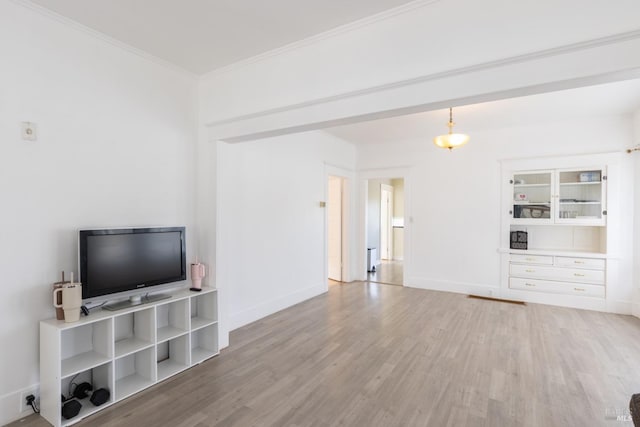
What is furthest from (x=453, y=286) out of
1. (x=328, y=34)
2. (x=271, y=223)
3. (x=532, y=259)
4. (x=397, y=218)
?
(x=328, y=34)

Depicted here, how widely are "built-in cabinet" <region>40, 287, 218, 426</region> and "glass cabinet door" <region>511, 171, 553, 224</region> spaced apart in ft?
15.9

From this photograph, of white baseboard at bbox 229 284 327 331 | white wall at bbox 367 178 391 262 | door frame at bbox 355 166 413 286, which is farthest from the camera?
white wall at bbox 367 178 391 262

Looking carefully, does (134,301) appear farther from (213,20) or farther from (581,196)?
(581,196)

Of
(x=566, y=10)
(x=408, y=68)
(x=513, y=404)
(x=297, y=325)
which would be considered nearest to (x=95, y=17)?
(x=408, y=68)

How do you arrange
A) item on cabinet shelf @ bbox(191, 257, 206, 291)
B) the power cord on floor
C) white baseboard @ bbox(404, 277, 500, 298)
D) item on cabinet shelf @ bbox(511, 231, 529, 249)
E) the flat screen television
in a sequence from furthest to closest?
white baseboard @ bbox(404, 277, 500, 298) < item on cabinet shelf @ bbox(511, 231, 529, 249) < item on cabinet shelf @ bbox(191, 257, 206, 291) < the flat screen television < the power cord on floor

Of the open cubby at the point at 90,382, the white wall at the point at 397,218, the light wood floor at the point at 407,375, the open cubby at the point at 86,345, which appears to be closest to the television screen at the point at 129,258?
the open cubby at the point at 86,345

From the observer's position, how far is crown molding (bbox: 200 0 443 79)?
2.00 meters

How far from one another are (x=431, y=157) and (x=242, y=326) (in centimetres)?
437

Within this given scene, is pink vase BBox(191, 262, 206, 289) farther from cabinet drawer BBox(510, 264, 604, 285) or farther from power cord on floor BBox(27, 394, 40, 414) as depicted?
cabinet drawer BBox(510, 264, 604, 285)

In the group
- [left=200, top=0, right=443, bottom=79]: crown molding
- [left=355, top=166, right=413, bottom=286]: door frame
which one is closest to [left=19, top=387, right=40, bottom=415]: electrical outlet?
[left=200, top=0, right=443, bottom=79]: crown molding

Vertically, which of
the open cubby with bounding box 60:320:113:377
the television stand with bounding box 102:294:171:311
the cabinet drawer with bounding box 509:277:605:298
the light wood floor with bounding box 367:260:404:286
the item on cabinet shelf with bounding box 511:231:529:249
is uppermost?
the item on cabinet shelf with bounding box 511:231:529:249

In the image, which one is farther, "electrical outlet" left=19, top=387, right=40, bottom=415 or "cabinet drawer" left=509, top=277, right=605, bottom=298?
"cabinet drawer" left=509, top=277, right=605, bottom=298

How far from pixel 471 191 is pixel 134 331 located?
5.26 metres

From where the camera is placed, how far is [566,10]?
1573 millimetres
